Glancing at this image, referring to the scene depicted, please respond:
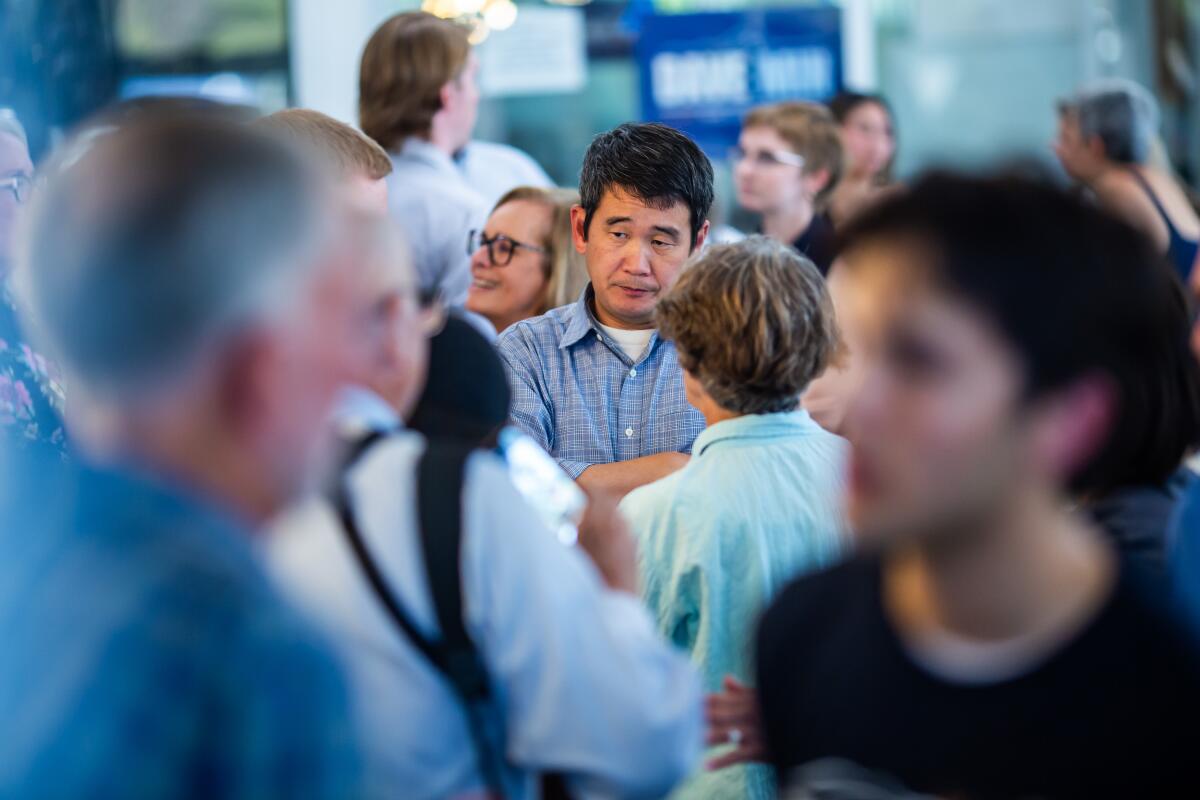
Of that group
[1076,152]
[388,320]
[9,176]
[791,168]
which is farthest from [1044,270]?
[1076,152]

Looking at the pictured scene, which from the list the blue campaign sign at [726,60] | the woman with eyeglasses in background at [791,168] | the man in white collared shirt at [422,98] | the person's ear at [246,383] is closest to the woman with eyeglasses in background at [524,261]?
the man in white collared shirt at [422,98]

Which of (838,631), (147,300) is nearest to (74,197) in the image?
(147,300)

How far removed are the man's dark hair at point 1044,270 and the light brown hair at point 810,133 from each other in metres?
4.32

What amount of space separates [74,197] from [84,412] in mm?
188

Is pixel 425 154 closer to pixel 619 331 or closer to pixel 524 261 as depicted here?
pixel 524 261

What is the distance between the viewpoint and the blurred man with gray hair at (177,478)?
1.07 meters

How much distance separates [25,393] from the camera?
3045 mm

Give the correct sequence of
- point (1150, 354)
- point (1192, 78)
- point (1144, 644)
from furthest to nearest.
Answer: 1. point (1192, 78)
2. point (1150, 354)
3. point (1144, 644)

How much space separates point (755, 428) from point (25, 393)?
5.26 feet

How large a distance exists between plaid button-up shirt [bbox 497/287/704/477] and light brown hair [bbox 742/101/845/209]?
8.87 feet

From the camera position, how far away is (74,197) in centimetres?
121

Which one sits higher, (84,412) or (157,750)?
(84,412)

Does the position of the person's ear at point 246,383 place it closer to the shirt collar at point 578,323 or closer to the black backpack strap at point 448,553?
the black backpack strap at point 448,553

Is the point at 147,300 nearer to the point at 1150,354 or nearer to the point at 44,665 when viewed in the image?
the point at 44,665
